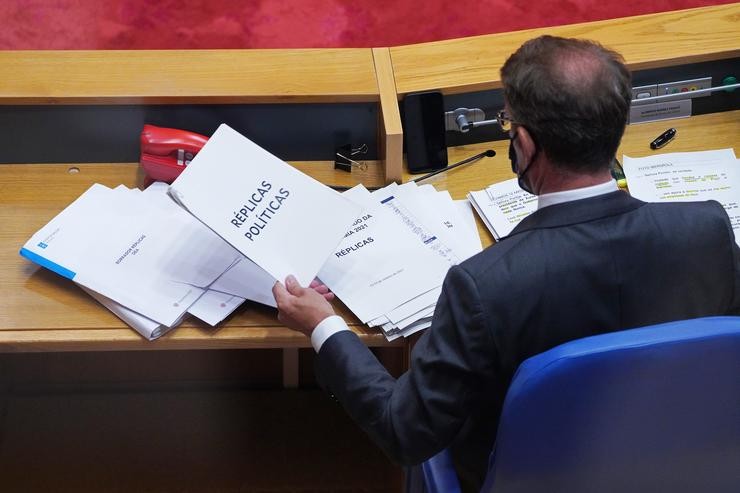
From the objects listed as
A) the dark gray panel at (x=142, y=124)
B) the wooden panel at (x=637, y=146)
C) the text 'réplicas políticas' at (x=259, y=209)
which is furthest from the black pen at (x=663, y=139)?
the text 'réplicas políticas' at (x=259, y=209)

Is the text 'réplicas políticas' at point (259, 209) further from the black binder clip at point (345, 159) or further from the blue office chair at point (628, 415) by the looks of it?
the blue office chair at point (628, 415)

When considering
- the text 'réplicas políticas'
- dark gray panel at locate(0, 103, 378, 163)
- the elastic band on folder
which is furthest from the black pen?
the elastic band on folder

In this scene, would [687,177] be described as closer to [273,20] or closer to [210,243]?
[210,243]

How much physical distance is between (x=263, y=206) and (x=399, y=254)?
261 millimetres

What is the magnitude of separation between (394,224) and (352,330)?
0.26 metres

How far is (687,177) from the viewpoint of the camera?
5.74 feet

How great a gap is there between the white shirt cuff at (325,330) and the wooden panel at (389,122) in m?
0.47

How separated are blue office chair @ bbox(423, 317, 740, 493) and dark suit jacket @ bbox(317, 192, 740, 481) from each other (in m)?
0.08

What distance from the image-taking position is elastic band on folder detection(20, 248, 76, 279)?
1476 mm

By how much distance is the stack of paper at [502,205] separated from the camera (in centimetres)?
165

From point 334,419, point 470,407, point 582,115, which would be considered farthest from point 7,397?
point 582,115

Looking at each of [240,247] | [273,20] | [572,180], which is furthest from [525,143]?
[273,20]

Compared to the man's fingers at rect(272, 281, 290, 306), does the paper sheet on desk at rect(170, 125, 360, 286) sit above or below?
above

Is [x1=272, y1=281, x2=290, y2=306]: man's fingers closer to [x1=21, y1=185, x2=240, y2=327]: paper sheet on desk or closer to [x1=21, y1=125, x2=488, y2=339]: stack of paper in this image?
[x1=21, y1=125, x2=488, y2=339]: stack of paper
